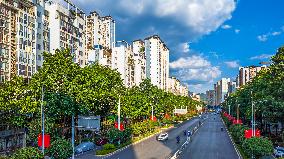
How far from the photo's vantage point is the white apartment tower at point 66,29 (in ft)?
301

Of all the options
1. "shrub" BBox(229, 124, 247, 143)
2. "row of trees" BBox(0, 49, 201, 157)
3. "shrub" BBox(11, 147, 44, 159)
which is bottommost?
"shrub" BBox(229, 124, 247, 143)

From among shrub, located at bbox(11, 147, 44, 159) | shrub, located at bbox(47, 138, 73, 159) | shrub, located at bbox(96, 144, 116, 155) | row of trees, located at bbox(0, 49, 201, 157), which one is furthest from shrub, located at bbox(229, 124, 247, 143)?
shrub, located at bbox(11, 147, 44, 159)

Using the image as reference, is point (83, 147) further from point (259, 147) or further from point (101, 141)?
point (259, 147)

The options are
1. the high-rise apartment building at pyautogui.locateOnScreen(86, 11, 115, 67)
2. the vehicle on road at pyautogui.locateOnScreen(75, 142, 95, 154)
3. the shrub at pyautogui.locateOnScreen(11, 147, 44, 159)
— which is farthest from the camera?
the high-rise apartment building at pyautogui.locateOnScreen(86, 11, 115, 67)

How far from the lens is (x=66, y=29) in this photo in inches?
3812

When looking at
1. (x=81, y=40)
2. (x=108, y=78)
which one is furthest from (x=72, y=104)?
(x=81, y=40)

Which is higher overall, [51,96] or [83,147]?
[51,96]

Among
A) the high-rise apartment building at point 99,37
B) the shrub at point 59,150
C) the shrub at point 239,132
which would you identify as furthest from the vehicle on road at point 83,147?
the high-rise apartment building at point 99,37

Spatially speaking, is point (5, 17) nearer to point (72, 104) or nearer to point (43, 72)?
point (43, 72)

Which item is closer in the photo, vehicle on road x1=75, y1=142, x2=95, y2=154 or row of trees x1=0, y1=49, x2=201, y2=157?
row of trees x1=0, y1=49, x2=201, y2=157

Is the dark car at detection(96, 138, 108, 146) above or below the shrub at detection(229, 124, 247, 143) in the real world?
below

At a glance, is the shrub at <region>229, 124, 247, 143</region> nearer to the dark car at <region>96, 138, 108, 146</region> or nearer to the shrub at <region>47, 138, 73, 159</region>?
the dark car at <region>96, 138, 108, 146</region>

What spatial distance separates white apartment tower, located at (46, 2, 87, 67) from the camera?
301 feet

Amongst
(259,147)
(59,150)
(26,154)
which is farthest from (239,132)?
(26,154)
